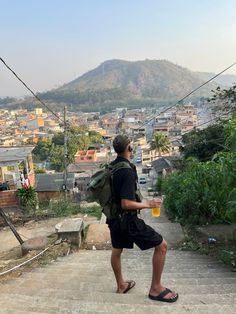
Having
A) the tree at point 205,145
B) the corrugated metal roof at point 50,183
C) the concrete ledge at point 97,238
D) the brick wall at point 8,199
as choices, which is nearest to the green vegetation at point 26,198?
the brick wall at point 8,199

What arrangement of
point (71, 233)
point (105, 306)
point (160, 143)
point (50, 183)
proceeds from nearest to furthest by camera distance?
point (105, 306), point (71, 233), point (50, 183), point (160, 143)

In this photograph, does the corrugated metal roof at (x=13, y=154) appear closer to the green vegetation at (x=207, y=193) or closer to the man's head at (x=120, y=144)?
the green vegetation at (x=207, y=193)

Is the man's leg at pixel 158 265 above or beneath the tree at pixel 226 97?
beneath

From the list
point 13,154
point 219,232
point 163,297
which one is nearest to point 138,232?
point 163,297

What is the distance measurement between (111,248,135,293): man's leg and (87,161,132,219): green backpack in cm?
36

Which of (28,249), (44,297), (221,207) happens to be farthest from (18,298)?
(221,207)

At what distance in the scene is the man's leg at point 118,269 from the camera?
2.85m

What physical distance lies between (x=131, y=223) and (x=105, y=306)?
67cm

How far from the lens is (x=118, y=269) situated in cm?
289

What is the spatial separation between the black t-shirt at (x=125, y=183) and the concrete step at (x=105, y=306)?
0.84 metres

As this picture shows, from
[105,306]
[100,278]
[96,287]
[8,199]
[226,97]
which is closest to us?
[105,306]

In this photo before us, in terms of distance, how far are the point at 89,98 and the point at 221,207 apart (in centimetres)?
16296

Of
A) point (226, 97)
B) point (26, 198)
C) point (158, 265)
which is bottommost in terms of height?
point (26, 198)

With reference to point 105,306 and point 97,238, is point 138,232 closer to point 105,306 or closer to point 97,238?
point 105,306
